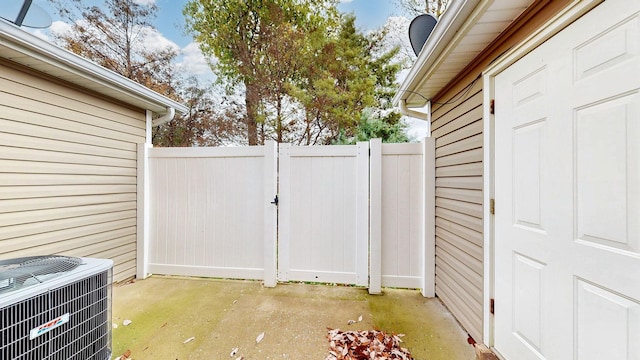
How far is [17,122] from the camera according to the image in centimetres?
210

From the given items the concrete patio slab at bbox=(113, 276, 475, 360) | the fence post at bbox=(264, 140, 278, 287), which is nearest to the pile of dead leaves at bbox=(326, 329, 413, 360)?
the concrete patio slab at bbox=(113, 276, 475, 360)

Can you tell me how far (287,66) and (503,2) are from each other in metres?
5.88

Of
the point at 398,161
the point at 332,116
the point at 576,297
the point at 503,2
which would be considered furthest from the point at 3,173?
the point at 332,116

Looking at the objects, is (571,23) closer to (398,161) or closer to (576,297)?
(576,297)

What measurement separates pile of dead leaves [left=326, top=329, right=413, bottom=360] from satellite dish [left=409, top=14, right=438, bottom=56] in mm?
2868

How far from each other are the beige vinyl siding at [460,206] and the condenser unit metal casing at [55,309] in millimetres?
2501

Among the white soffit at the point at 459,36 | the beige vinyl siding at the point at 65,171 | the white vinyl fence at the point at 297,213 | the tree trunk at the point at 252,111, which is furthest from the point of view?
the tree trunk at the point at 252,111

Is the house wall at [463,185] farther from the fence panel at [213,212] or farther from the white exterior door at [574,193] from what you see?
the fence panel at [213,212]

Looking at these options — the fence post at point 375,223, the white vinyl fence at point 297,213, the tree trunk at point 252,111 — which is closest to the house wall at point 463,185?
the white vinyl fence at point 297,213

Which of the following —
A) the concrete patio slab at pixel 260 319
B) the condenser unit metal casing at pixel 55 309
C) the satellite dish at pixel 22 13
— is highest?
the satellite dish at pixel 22 13

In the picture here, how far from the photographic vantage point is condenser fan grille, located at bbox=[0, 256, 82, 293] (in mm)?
1166

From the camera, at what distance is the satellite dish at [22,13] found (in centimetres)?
194

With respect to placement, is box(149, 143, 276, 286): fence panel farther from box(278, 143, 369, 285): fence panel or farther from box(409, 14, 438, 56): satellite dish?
box(409, 14, 438, 56): satellite dish

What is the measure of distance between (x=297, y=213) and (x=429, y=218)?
4.77 feet
